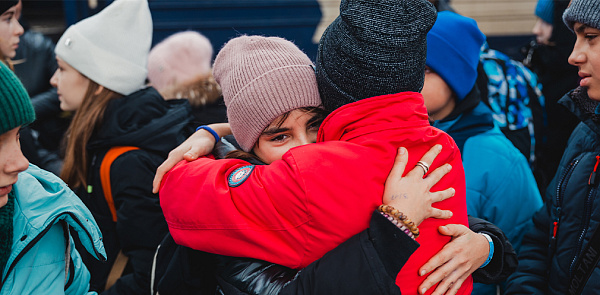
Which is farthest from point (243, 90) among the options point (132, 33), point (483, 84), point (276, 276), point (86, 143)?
point (483, 84)

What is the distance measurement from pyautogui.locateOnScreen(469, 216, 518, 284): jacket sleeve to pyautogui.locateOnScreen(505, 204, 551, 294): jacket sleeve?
0.51m

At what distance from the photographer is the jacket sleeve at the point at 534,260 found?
2.28 m

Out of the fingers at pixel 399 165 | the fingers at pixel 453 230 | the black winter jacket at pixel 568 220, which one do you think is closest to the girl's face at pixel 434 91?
the black winter jacket at pixel 568 220

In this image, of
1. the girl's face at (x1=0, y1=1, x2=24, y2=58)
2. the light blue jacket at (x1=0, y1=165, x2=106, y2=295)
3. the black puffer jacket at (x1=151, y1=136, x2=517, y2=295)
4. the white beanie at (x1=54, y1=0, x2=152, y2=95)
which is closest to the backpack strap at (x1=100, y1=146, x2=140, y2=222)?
the white beanie at (x1=54, y1=0, x2=152, y2=95)

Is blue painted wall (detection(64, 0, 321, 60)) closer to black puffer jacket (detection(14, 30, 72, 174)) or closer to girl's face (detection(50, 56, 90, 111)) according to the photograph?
black puffer jacket (detection(14, 30, 72, 174))

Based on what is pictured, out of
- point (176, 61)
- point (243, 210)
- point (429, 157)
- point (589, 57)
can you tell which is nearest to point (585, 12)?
point (589, 57)

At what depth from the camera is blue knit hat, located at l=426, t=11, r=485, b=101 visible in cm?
255

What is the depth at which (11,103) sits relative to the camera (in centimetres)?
142

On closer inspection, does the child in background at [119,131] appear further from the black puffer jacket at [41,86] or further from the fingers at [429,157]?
the black puffer jacket at [41,86]

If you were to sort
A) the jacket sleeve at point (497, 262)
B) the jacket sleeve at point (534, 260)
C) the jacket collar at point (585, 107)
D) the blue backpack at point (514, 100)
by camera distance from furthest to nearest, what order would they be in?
1. the blue backpack at point (514, 100)
2. the jacket sleeve at point (534, 260)
3. the jacket collar at point (585, 107)
4. the jacket sleeve at point (497, 262)

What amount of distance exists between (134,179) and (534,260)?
1862mm

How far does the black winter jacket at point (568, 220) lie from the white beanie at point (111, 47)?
7.13 feet

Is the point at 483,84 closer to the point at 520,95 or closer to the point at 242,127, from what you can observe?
the point at 520,95

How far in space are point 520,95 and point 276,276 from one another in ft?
8.35
